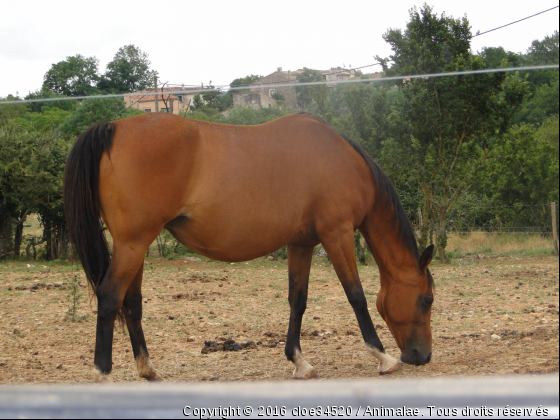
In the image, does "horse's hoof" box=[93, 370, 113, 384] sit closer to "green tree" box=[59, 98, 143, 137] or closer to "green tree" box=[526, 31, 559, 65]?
"green tree" box=[526, 31, 559, 65]

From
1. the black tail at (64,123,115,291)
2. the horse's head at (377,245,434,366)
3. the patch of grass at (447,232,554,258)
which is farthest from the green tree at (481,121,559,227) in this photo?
the black tail at (64,123,115,291)

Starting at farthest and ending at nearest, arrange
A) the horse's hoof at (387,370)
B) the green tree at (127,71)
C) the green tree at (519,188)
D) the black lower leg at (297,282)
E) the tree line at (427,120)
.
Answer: the tree line at (427,120)
the green tree at (127,71)
the green tree at (519,188)
the black lower leg at (297,282)
the horse's hoof at (387,370)

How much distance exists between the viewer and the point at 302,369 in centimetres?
427

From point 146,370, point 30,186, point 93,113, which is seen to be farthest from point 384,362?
point 93,113

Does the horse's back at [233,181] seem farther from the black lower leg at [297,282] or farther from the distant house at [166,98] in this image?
the distant house at [166,98]

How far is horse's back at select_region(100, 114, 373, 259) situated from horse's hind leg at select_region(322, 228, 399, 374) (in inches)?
5.0

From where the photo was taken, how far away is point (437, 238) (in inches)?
451

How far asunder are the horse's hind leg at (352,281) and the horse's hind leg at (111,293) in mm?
1504

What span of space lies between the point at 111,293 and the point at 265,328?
2.72m

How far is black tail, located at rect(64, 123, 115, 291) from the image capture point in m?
3.81

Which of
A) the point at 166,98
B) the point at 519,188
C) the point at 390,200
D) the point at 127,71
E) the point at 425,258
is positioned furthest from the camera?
the point at 166,98

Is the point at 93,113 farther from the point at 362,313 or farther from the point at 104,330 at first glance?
the point at 362,313

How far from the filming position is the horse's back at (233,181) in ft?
12.3

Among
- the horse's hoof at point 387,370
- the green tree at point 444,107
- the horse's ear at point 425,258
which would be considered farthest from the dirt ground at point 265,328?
the green tree at point 444,107
